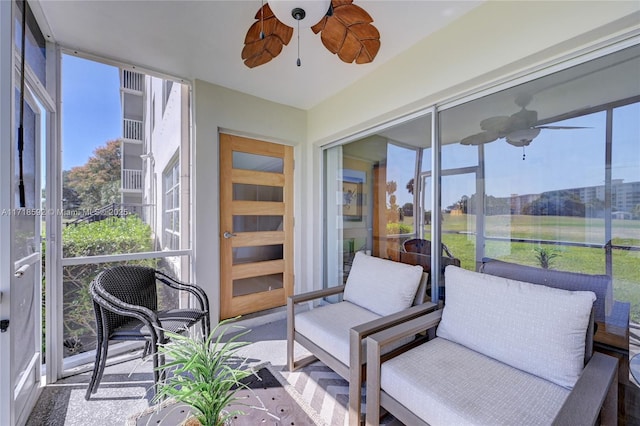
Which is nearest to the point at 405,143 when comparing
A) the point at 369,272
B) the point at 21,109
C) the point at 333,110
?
the point at 333,110

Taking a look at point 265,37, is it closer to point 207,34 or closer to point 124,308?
point 207,34

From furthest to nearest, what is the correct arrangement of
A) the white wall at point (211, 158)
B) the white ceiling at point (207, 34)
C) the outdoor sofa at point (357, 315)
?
the white wall at point (211, 158) < the white ceiling at point (207, 34) < the outdoor sofa at point (357, 315)

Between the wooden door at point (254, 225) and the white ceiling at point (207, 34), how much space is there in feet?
2.63

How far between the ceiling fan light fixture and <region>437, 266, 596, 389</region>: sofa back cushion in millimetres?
1735

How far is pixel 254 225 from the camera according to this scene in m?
3.32

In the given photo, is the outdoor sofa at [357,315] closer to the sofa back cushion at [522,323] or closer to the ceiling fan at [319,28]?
the sofa back cushion at [522,323]

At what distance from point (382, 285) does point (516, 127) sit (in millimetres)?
1469

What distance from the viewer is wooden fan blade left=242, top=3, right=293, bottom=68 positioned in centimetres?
160

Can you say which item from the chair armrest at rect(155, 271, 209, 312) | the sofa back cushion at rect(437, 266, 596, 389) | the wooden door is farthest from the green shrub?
the sofa back cushion at rect(437, 266, 596, 389)

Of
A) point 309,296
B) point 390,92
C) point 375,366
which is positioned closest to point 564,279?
point 375,366

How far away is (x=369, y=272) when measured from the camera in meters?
2.37

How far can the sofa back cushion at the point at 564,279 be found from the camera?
1.49m

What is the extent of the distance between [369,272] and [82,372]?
8.25 feet

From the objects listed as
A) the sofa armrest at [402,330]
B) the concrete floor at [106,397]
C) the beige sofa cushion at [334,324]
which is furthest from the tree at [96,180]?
the sofa armrest at [402,330]
